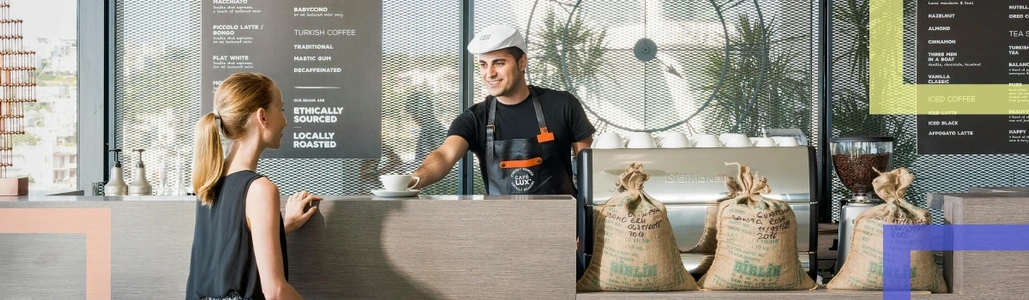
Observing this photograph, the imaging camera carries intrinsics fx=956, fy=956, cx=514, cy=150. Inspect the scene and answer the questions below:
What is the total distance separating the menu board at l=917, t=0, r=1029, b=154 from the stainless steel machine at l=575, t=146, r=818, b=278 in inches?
71.3

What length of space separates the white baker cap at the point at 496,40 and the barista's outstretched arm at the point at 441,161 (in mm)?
323

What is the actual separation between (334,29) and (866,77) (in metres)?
2.12

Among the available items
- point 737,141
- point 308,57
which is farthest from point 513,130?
point 308,57

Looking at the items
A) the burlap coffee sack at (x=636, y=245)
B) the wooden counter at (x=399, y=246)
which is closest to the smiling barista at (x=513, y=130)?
the wooden counter at (x=399, y=246)

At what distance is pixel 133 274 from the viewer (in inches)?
88.4

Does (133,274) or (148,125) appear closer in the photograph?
(133,274)

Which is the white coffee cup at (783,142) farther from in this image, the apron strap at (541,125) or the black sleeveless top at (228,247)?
the black sleeveless top at (228,247)

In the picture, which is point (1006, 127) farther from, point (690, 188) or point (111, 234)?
point (111, 234)

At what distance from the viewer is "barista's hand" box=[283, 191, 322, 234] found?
213 centimetres

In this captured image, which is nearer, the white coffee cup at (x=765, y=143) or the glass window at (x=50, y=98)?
the white coffee cup at (x=765, y=143)

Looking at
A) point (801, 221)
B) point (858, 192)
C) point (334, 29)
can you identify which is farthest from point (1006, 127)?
point (334, 29)

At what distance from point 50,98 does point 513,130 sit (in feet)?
6.33

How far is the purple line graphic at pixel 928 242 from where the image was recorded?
6.94 ft

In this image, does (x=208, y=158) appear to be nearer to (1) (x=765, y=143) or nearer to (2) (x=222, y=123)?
(2) (x=222, y=123)
